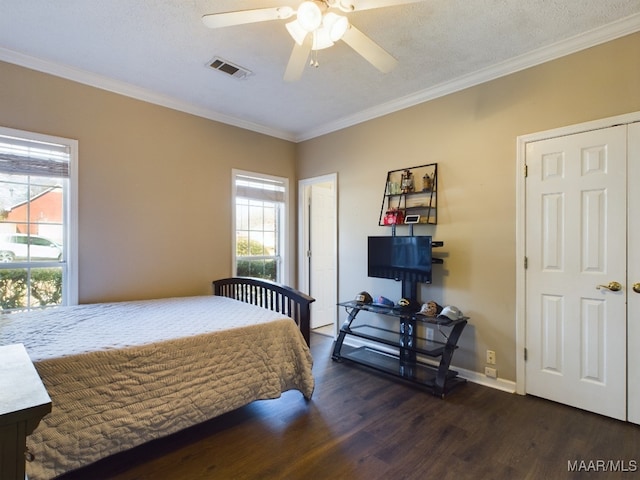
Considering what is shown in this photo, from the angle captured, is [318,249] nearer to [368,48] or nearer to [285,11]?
[368,48]

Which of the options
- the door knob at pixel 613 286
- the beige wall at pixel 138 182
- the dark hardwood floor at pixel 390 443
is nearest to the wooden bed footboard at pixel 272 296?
the beige wall at pixel 138 182

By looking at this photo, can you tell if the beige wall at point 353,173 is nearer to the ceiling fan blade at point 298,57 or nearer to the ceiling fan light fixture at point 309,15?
the ceiling fan blade at point 298,57

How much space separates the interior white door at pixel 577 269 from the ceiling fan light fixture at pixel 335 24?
1794 mm

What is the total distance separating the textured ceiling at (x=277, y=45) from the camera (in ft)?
6.77

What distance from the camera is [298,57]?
192 centimetres

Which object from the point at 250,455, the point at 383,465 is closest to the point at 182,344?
the point at 250,455

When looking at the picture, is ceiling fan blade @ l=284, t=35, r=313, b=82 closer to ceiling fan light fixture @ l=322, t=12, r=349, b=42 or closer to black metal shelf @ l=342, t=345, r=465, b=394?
ceiling fan light fixture @ l=322, t=12, r=349, b=42

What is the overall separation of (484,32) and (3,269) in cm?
398

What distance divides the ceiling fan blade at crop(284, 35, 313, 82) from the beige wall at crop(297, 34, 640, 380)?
163 cm

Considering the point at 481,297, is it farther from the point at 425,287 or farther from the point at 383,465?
the point at 383,465

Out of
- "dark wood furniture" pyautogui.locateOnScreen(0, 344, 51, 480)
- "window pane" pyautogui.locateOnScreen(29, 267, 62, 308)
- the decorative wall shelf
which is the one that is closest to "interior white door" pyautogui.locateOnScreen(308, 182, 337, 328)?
the decorative wall shelf

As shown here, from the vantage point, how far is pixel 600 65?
2301 millimetres

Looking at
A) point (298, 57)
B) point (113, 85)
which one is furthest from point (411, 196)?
point (113, 85)

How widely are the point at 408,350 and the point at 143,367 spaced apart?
2.07 m
